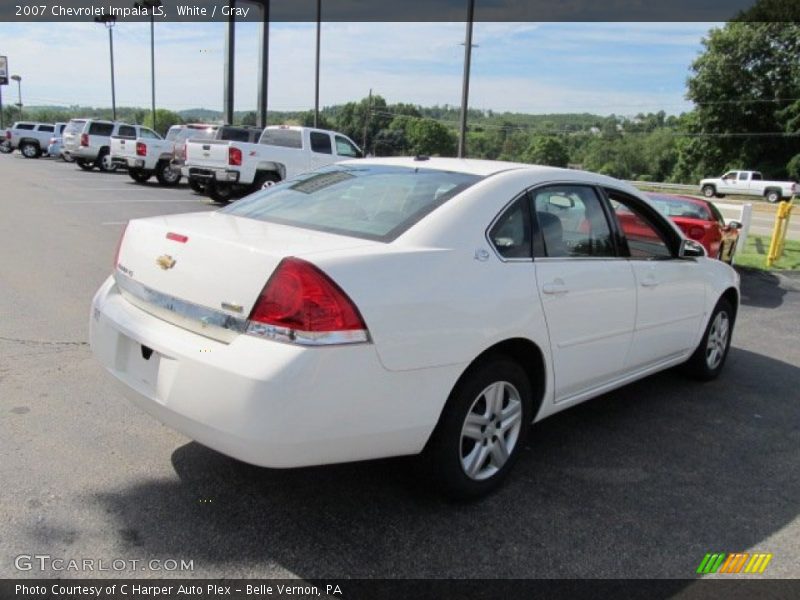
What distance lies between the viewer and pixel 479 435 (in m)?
3.26

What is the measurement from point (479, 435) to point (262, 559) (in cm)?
116

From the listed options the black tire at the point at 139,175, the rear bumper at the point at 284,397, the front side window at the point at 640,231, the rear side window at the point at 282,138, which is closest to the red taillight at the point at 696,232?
the front side window at the point at 640,231

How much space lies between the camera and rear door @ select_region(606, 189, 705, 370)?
167 inches

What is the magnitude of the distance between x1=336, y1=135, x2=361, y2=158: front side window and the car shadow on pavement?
14.5 meters

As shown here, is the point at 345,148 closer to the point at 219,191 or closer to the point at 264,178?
the point at 264,178

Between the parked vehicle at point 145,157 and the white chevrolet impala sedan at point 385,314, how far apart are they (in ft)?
64.1

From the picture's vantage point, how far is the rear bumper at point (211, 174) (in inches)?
631

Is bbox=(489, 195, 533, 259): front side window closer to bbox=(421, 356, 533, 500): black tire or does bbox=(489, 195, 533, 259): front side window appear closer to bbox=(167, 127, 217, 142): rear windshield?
bbox=(421, 356, 533, 500): black tire

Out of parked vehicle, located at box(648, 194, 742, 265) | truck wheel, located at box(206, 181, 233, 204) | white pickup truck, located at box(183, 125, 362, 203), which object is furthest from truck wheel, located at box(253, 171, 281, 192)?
parked vehicle, located at box(648, 194, 742, 265)

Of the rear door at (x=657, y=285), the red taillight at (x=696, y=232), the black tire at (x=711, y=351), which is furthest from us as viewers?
the red taillight at (x=696, y=232)

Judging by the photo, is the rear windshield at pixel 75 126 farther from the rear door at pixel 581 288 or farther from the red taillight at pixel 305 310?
the red taillight at pixel 305 310

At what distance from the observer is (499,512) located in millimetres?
3207

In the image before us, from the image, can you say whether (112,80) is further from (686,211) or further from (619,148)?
(619,148)

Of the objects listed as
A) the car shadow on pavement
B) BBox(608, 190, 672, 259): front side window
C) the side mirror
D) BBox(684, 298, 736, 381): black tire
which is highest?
BBox(608, 190, 672, 259): front side window
